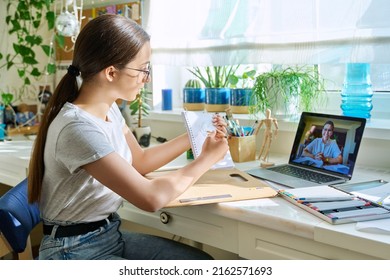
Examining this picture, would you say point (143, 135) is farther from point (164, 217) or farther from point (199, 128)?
point (164, 217)

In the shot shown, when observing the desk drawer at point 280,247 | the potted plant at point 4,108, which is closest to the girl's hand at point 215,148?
the desk drawer at point 280,247

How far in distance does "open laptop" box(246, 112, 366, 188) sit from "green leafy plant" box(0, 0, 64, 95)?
54.9 inches

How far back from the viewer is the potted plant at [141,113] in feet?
6.36

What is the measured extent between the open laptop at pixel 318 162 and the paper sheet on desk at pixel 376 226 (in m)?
0.30

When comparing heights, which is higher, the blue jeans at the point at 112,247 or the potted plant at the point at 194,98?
the potted plant at the point at 194,98

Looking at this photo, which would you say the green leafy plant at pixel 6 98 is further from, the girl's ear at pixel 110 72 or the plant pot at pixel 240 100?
the girl's ear at pixel 110 72

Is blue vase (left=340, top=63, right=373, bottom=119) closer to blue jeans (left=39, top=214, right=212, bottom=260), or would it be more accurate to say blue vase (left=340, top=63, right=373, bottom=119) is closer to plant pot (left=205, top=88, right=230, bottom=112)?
plant pot (left=205, top=88, right=230, bottom=112)

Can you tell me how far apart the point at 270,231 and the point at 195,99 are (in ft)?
3.42

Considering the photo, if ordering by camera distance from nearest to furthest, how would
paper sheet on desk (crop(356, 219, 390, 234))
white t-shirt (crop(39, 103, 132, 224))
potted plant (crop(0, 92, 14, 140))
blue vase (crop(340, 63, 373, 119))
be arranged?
paper sheet on desk (crop(356, 219, 390, 234))
white t-shirt (crop(39, 103, 132, 224))
blue vase (crop(340, 63, 373, 119))
potted plant (crop(0, 92, 14, 140))

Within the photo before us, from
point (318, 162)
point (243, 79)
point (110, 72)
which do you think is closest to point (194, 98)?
point (243, 79)

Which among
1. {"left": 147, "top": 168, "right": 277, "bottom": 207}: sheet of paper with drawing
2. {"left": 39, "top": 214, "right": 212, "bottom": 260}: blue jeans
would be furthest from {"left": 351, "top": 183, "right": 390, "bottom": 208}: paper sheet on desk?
{"left": 39, "top": 214, "right": 212, "bottom": 260}: blue jeans

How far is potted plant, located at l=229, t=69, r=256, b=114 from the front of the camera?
1.85 meters

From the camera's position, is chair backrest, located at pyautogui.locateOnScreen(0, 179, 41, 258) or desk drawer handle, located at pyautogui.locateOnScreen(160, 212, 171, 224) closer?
chair backrest, located at pyautogui.locateOnScreen(0, 179, 41, 258)

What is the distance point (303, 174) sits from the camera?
55.4 inches
